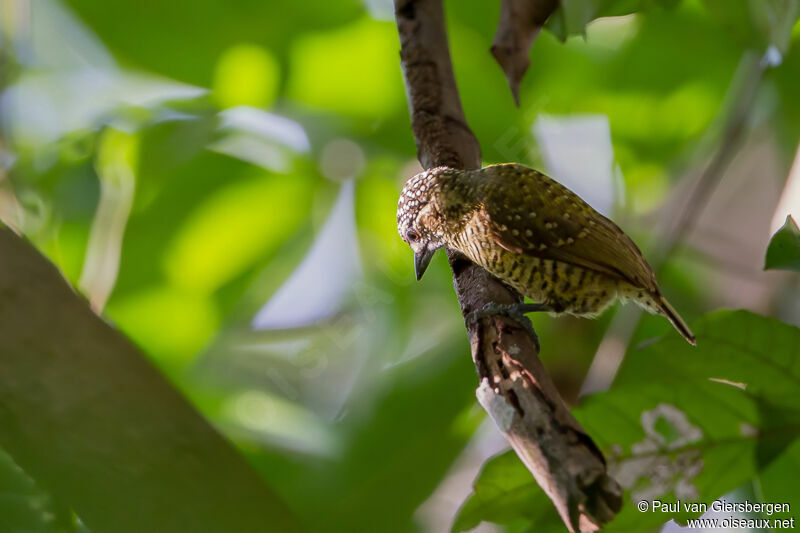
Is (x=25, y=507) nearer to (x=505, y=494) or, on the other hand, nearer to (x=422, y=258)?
(x=505, y=494)

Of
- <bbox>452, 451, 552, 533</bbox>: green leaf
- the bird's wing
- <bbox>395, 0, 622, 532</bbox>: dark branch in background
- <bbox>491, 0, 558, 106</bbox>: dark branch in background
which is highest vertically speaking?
<bbox>491, 0, 558, 106</bbox>: dark branch in background

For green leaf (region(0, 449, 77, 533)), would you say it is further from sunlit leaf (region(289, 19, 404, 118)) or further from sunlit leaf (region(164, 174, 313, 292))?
sunlit leaf (region(289, 19, 404, 118))

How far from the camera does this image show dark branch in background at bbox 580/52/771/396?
190cm

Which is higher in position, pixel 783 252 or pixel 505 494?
pixel 783 252

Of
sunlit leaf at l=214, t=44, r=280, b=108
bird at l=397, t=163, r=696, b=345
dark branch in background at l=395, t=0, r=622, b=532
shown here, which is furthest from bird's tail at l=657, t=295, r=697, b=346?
sunlit leaf at l=214, t=44, r=280, b=108

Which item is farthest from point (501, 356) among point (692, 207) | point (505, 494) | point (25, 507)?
point (692, 207)

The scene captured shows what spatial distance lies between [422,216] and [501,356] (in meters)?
0.71

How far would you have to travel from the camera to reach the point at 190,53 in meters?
2.38

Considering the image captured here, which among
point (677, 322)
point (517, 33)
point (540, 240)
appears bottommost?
point (677, 322)

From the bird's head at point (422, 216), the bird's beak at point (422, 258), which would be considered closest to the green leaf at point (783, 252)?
the bird's head at point (422, 216)

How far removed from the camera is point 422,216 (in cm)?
194

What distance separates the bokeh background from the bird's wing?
293 millimetres

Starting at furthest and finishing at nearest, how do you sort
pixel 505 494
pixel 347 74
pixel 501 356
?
1. pixel 347 74
2. pixel 505 494
3. pixel 501 356

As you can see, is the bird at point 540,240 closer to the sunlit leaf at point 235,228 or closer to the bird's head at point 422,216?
the bird's head at point 422,216
